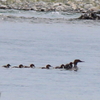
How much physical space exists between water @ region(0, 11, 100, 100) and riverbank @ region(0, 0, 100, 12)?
47.2 feet

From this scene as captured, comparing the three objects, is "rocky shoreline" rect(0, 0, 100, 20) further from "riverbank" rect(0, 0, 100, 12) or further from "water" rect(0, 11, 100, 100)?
"water" rect(0, 11, 100, 100)

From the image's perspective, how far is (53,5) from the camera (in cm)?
5897

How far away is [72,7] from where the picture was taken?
58.4 meters

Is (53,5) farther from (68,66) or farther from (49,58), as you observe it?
(68,66)

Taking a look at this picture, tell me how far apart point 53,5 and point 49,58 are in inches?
1342

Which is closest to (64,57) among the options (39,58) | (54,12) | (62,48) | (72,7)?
(39,58)

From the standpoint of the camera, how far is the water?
18297mm

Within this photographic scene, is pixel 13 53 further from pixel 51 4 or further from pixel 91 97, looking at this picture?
pixel 51 4

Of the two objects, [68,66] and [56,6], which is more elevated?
[68,66]

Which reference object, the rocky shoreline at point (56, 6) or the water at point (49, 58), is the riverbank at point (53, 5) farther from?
the water at point (49, 58)

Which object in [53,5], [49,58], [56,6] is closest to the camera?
[49,58]

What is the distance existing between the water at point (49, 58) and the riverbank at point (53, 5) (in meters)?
14.4

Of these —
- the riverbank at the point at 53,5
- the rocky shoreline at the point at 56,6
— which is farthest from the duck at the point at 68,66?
the riverbank at the point at 53,5

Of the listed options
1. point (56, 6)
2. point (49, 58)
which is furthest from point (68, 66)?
point (56, 6)
